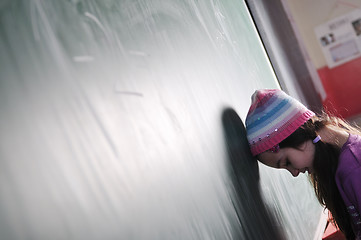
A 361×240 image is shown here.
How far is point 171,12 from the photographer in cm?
76

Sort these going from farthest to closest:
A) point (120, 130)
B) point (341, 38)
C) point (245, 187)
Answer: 1. point (341, 38)
2. point (245, 187)
3. point (120, 130)

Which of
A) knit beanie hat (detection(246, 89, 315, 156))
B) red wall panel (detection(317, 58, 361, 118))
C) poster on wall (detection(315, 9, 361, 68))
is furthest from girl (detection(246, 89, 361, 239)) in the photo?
poster on wall (detection(315, 9, 361, 68))

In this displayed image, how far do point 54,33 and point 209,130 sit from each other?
1.33 feet

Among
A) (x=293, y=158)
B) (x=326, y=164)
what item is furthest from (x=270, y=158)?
(x=326, y=164)

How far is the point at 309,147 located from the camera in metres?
0.95

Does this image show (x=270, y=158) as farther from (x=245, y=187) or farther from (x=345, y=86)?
(x=345, y=86)

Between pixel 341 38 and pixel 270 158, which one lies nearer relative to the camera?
pixel 270 158

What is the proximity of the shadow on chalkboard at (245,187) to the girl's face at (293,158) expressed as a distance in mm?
42

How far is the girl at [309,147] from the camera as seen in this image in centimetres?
87

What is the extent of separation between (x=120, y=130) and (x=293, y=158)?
590 mm

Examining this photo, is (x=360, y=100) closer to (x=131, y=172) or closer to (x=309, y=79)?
(x=309, y=79)

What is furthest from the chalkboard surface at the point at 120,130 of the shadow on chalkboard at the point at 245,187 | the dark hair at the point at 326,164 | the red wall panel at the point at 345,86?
the red wall panel at the point at 345,86

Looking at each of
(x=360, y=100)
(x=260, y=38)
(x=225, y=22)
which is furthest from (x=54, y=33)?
(x=360, y=100)

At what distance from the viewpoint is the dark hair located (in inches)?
36.4
